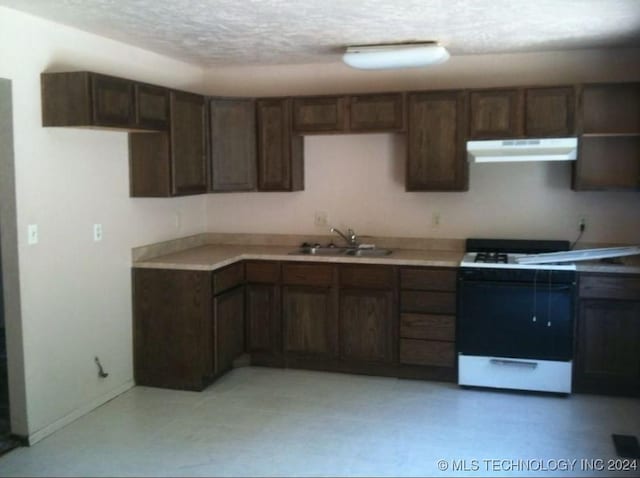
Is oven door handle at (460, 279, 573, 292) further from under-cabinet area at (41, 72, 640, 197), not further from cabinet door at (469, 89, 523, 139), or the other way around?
cabinet door at (469, 89, 523, 139)

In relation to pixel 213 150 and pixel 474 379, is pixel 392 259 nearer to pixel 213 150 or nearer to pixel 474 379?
pixel 474 379

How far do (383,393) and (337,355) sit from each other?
0.53 meters

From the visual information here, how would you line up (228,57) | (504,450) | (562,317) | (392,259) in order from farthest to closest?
(228,57) < (392,259) < (562,317) < (504,450)

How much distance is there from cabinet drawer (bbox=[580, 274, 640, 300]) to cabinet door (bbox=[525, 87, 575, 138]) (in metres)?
1.02

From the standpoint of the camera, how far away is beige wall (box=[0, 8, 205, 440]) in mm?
3586

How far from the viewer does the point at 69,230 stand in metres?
3.92

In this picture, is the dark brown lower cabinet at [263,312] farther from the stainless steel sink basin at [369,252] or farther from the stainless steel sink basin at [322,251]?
the stainless steel sink basin at [369,252]

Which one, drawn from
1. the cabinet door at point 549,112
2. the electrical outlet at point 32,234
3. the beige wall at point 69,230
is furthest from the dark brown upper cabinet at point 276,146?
the electrical outlet at point 32,234

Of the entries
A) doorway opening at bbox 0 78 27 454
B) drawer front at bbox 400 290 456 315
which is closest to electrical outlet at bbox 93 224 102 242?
doorway opening at bbox 0 78 27 454

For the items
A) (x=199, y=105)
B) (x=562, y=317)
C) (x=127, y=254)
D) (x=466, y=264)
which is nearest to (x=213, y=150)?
(x=199, y=105)

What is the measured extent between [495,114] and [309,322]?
2.01 m

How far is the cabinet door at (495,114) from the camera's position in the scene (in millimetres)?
4613

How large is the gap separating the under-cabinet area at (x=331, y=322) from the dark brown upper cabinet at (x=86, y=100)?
1.13 metres

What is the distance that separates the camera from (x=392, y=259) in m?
4.65
